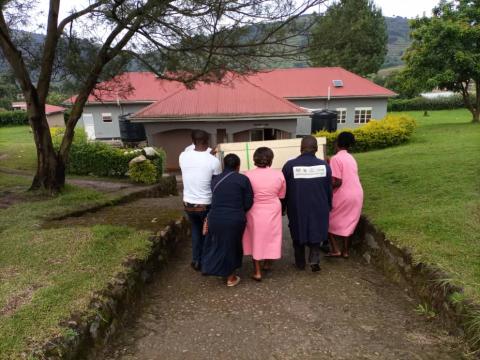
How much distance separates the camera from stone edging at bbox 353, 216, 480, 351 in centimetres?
298

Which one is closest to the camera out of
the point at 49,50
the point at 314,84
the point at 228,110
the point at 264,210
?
the point at 264,210

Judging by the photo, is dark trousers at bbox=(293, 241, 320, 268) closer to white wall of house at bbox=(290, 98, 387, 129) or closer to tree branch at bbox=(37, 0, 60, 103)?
tree branch at bbox=(37, 0, 60, 103)

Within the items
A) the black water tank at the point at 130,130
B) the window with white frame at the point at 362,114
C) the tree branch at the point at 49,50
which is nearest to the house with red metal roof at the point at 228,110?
the window with white frame at the point at 362,114

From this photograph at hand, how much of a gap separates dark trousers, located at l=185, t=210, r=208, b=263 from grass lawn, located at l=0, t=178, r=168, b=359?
0.63 m

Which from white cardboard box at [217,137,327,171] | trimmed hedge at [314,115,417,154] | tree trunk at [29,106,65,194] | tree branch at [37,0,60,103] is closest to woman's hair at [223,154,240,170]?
white cardboard box at [217,137,327,171]

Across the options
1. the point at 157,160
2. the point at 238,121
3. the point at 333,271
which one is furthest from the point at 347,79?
the point at 333,271

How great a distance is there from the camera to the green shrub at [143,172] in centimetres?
1152

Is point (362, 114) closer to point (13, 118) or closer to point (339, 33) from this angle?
point (339, 33)

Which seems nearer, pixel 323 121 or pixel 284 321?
pixel 284 321

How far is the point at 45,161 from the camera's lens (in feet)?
26.0

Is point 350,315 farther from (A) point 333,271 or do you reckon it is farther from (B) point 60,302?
(B) point 60,302

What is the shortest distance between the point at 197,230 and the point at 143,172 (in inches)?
292

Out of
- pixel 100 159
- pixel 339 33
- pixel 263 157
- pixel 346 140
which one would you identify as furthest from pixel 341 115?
pixel 263 157

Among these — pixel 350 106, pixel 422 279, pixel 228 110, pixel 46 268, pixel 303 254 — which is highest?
pixel 350 106
